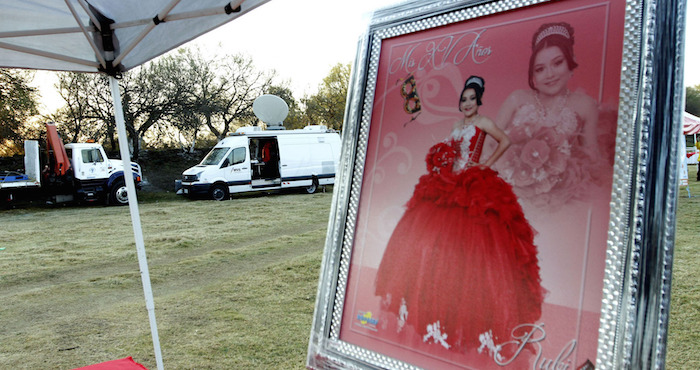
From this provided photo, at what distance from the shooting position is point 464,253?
1317 millimetres

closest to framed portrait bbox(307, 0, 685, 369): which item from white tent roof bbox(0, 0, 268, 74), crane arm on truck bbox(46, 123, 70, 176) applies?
white tent roof bbox(0, 0, 268, 74)

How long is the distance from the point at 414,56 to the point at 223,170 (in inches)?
498

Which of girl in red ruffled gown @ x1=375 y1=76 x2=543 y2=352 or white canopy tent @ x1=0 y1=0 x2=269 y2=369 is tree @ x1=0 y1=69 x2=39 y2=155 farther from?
girl in red ruffled gown @ x1=375 y1=76 x2=543 y2=352

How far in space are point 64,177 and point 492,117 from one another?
1412 centimetres

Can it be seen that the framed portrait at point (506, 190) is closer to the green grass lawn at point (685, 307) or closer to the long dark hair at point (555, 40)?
the long dark hair at point (555, 40)

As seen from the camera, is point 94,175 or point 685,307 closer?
point 685,307

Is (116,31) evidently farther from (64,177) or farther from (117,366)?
(64,177)

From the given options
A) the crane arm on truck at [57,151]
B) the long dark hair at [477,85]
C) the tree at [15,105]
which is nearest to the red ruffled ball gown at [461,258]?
the long dark hair at [477,85]

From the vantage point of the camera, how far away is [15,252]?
6961 mm

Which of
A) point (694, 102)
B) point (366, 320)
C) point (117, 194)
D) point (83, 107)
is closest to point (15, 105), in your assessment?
point (83, 107)

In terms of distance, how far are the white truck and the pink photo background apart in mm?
13164

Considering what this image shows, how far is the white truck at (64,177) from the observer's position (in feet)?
39.6

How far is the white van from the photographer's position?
13.5 meters

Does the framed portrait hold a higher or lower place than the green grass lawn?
higher
